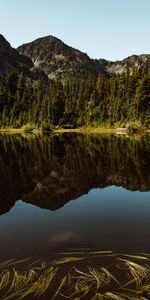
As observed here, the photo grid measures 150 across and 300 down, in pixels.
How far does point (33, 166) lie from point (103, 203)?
55.7 feet

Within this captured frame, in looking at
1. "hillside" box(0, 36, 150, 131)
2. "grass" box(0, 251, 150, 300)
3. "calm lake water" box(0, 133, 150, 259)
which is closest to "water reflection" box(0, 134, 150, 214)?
"calm lake water" box(0, 133, 150, 259)

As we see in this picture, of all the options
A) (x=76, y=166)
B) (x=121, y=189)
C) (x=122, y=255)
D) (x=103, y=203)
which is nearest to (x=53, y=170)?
(x=76, y=166)

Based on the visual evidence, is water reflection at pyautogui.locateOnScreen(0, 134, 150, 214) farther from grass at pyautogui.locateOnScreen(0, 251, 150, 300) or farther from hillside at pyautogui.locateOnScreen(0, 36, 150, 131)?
hillside at pyautogui.locateOnScreen(0, 36, 150, 131)

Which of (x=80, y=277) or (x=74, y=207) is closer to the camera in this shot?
(x=80, y=277)

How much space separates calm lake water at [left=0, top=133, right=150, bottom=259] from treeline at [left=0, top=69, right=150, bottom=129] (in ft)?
257

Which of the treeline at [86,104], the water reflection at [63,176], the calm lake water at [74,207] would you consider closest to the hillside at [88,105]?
the treeline at [86,104]

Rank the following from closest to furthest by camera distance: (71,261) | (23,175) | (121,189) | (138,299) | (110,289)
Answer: (138,299), (110,289), (71,261), (121,189), (23,175)

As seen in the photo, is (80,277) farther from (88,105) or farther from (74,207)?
(88,105)

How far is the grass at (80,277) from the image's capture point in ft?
32.0

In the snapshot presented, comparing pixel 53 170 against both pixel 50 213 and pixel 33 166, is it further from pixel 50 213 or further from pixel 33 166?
pixel 50 213

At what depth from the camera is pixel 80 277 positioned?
10.9 meters

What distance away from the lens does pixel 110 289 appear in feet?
32.6

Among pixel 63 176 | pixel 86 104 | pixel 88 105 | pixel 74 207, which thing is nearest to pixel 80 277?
pixel 74 207

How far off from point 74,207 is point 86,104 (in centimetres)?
12769
